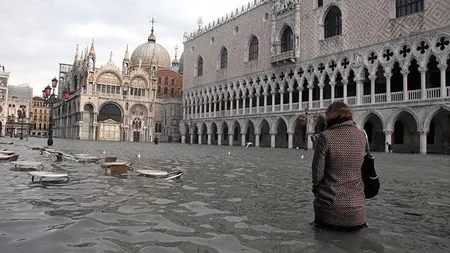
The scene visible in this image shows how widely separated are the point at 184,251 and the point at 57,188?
4521 mm

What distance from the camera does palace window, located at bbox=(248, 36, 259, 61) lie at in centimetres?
4491

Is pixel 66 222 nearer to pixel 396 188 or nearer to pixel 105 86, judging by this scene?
pixel 396 188

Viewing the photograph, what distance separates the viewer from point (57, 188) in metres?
6.99

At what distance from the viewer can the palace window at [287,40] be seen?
39300 millimetres

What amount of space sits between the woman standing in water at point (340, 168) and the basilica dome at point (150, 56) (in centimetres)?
7555

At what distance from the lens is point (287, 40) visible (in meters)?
40.3

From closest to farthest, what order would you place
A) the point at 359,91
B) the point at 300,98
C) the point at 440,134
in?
the point at 440,134 → the point at 359,91 → the point at 300,98

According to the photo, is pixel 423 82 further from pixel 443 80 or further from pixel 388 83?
pixel 388 83

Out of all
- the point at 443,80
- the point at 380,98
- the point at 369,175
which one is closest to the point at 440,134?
the point at 380,98

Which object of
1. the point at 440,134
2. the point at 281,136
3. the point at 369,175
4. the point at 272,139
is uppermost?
the point at 440,134

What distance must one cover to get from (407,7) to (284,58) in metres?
12.9

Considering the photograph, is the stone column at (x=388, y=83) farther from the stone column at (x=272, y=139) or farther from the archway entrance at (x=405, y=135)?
the stone column at (x=272, y=139)

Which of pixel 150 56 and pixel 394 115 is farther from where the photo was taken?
pixel 150 56

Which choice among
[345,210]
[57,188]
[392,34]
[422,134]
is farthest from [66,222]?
[392,34]
